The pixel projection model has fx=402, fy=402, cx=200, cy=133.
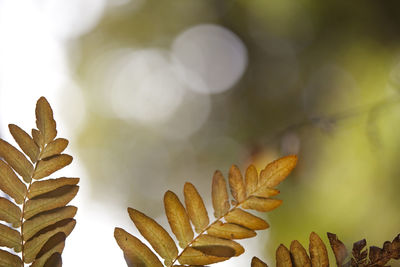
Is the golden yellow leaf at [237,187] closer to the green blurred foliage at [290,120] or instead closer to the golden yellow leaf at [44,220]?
the golden yellow leaf at [44,220]

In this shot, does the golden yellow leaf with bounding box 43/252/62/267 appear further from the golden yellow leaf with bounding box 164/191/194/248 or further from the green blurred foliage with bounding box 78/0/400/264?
the green blurred foliage with bounding box 78/0/400/264

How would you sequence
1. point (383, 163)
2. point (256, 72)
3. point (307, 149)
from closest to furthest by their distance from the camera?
point (383, 163), point (307, 149), point (256, 72)

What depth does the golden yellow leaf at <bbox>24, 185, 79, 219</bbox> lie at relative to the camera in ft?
0.80

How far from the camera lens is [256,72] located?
2.82 meters

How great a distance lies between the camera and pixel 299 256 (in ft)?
0.80

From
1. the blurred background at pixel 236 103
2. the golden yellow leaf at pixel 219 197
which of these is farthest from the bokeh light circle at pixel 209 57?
the golden yellow leaf at pixel 219 197

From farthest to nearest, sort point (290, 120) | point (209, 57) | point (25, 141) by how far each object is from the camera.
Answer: point (209, 57) → point (290, 120) → point (25, 141)

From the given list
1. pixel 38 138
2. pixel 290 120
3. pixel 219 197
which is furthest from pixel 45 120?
pixel 290 120

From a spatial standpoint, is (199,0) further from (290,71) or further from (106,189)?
(106,189)

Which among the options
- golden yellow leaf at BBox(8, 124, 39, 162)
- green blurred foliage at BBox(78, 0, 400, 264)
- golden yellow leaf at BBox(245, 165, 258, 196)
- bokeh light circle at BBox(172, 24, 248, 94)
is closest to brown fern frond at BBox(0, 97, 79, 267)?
golden yellow leaf at BBox(8, 124, 39, 162)

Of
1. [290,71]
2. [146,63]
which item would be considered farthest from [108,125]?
[290,71]

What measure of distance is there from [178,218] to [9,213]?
10cm

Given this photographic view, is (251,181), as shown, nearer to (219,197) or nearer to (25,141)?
(219,197)

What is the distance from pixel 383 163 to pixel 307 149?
0.33 m
